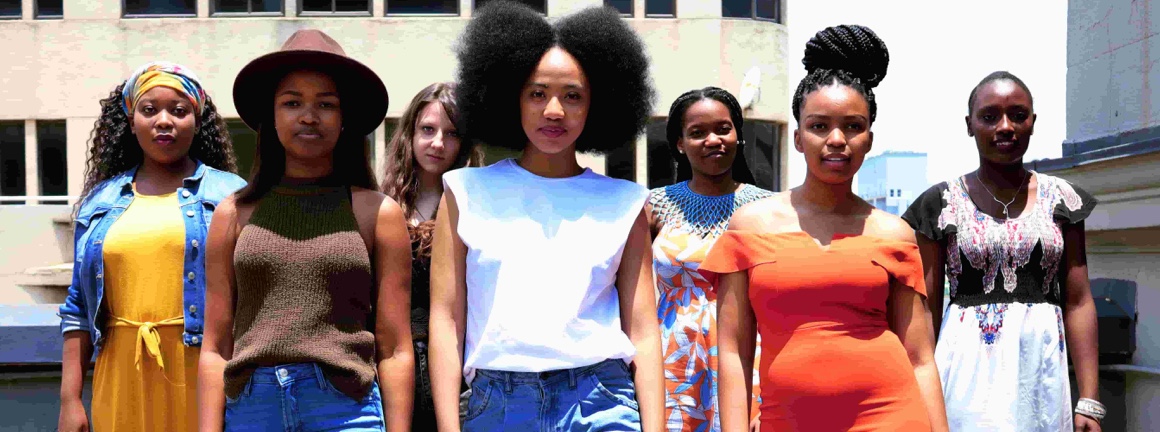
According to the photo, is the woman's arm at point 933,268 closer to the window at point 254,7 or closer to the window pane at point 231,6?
the window at point 254,7

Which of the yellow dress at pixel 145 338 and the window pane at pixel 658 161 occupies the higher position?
the window pane at pixel 658 161

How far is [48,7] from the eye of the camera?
2031 centimetres

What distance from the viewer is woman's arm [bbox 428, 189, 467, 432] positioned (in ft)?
9.52

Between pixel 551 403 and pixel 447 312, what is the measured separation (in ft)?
1.29

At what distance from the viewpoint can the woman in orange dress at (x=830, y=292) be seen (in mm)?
2963

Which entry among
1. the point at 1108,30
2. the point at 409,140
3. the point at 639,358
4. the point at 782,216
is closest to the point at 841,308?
the point at 782,216

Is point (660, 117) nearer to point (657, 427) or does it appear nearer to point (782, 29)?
point (782, 29)

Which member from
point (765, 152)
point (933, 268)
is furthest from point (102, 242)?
point (765, 152)

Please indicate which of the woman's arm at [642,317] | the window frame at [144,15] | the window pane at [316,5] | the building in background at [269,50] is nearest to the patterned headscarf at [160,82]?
the woman's arm at [642,317]

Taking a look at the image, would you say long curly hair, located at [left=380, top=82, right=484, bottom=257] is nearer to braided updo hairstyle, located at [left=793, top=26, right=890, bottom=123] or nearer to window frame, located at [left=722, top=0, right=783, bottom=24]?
braided updo hairstyle, located at [left=793, top=26, right=890, bottom=123]

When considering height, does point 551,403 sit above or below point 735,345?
below

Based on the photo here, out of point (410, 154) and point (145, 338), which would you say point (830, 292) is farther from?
point (145, 338)

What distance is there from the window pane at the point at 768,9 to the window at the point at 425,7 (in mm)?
→ 5621

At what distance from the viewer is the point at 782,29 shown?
20.0 metres
